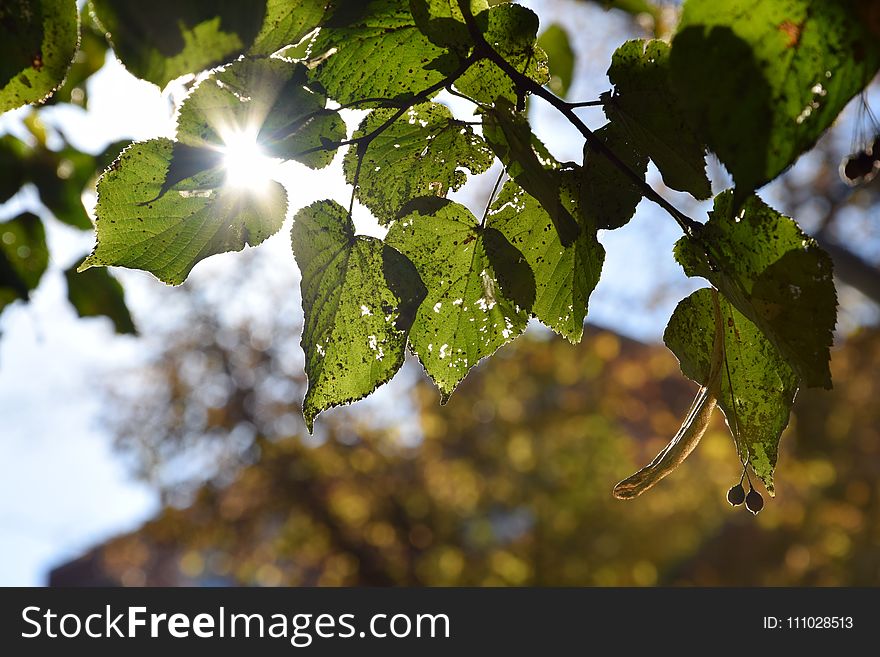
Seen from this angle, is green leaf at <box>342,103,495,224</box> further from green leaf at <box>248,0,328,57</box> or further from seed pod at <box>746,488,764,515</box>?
seed pod at <box>746,488,764,515</box>

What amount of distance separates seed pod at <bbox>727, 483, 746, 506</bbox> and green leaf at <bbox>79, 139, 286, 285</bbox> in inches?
14.0

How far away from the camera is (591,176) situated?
397 mm

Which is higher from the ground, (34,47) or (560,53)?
(560,53)

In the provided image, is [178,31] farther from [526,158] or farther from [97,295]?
[97,295]

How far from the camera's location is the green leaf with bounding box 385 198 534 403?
0.44 meters

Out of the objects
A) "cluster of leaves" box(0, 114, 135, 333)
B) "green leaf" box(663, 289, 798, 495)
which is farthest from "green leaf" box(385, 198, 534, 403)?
"cluster of leaves" box(0, 114, 135, 333)

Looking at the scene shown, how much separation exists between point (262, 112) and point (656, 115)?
222mm

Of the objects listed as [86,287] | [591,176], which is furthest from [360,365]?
[86,287]

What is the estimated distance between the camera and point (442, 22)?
368 mm

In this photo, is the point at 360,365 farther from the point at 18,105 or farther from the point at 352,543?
the point at 352,543

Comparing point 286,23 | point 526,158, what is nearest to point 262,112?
point 286,23

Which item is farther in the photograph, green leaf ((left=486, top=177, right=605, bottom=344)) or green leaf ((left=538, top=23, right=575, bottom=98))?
green leaf ((left=538, top=23, right=575, bottom=98))

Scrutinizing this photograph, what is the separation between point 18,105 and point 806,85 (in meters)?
0.38

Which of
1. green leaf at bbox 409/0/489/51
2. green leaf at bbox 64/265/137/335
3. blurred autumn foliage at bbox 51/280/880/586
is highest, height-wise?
blurred autumn foliage at bbox 51/280/880/586
